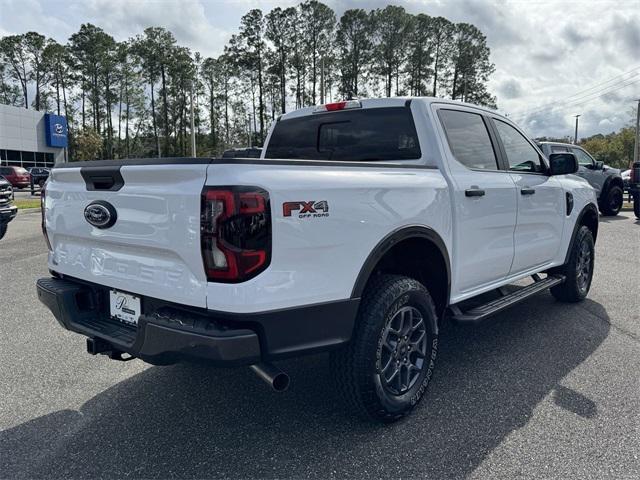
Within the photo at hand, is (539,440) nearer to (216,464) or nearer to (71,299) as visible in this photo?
(216,464)

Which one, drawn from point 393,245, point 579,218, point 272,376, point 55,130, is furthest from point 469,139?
point 55,130

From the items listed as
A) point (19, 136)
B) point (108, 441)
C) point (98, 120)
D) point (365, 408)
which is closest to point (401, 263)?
point (365, 408)

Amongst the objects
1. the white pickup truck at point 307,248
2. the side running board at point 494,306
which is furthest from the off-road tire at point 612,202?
the white pickup truck at point 307,248

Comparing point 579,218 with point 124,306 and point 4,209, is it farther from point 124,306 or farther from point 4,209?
point 4,209

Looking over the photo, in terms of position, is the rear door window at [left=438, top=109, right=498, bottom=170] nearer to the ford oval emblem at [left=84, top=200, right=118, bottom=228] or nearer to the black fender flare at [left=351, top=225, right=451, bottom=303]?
the black fender flare at [left=351, top=225, right=451, bottom=303]

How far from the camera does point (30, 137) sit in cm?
4350

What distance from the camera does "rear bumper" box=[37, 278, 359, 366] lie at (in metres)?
2.16

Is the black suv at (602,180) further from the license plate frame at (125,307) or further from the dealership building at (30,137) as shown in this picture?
the dealership building at (30,137)

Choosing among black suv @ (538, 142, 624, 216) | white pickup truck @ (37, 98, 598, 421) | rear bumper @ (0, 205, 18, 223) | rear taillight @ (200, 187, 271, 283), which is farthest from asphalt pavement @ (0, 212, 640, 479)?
black suv @ (538, 142, 624, 216)

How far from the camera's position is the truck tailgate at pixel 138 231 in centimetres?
222

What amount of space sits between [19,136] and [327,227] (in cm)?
4808

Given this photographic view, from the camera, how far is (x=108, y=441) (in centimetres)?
268

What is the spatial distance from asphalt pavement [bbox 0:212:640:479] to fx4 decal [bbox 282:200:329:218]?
120 cm

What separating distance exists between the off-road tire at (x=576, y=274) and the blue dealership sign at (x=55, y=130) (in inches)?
1916
